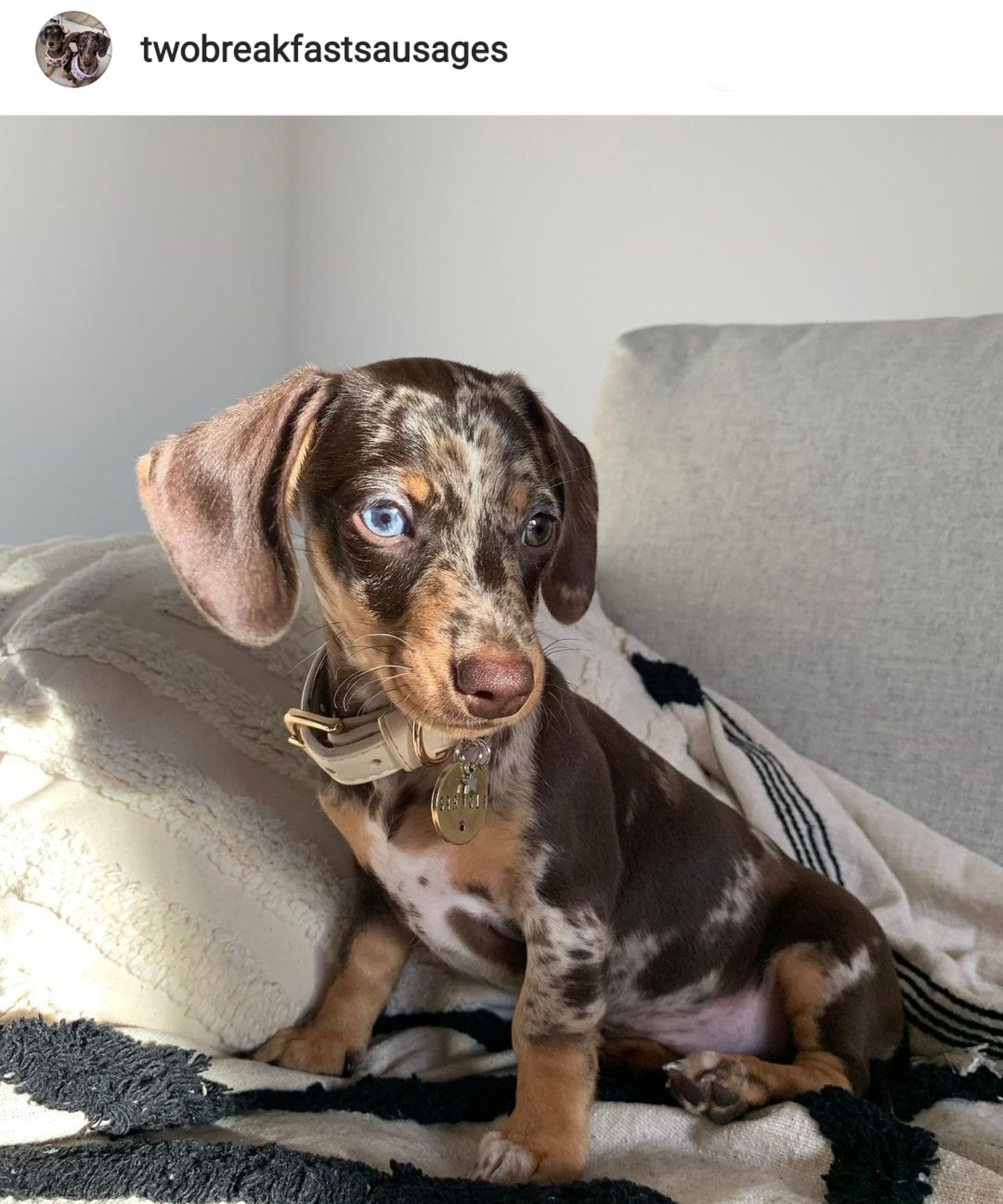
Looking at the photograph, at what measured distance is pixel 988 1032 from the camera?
5.60 ft

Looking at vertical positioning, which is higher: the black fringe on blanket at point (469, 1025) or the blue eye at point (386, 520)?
the blue eye at point (386, 520)

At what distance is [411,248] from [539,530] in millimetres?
2885

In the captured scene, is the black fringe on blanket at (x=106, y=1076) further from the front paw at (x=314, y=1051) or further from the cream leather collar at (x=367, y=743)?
the cream leather collar at (x=367, y=743)

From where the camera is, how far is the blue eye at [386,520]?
133 centimetres

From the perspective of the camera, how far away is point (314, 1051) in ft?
5.00

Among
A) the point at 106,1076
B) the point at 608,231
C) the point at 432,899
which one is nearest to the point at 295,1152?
the point at 106,1076

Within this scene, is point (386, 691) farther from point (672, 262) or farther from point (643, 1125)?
point (672, 262)

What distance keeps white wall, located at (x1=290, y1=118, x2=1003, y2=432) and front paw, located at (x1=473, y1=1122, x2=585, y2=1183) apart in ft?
7.66

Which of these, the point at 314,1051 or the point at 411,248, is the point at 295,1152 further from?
the point at 411,248

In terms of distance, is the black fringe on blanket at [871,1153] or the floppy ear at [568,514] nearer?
the black fringe on blanket at [871,1153]
